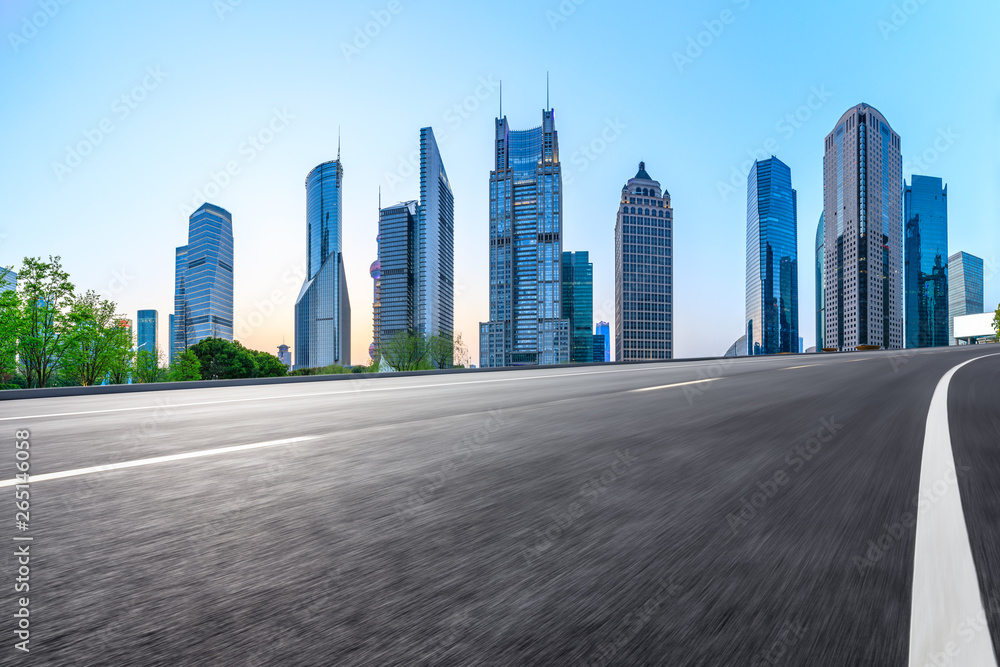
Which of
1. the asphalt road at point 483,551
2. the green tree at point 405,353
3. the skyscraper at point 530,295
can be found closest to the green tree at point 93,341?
the green tree at point 405,353

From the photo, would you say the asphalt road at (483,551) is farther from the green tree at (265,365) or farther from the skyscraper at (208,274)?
the skyscraper at (208,274)

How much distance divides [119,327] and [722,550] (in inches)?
2026

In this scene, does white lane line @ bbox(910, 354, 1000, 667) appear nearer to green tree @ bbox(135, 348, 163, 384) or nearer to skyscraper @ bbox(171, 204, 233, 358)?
green tree @ bbox(135, 348, 163, 384)

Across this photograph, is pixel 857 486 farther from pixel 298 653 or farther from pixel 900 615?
pixel 298 653

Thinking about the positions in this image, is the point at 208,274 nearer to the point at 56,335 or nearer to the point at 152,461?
the point at 56,335

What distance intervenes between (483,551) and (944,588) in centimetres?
135

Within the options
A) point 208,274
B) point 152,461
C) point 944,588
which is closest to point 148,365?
point 152,461

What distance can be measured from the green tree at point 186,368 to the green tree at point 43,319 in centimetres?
1718

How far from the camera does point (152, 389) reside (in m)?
11.4

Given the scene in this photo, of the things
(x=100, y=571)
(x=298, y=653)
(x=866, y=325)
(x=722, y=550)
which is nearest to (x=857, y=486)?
(x=722, y=550)

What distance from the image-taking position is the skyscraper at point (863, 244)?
6594 inches

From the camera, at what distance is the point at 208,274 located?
154125 millimetres

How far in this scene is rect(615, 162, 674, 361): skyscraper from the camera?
6594 inches

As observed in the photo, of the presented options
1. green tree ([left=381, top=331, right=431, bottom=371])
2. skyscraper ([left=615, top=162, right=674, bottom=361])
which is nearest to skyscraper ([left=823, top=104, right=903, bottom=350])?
skyscraper ([left=615, top=162, right=674, bottom=361])
